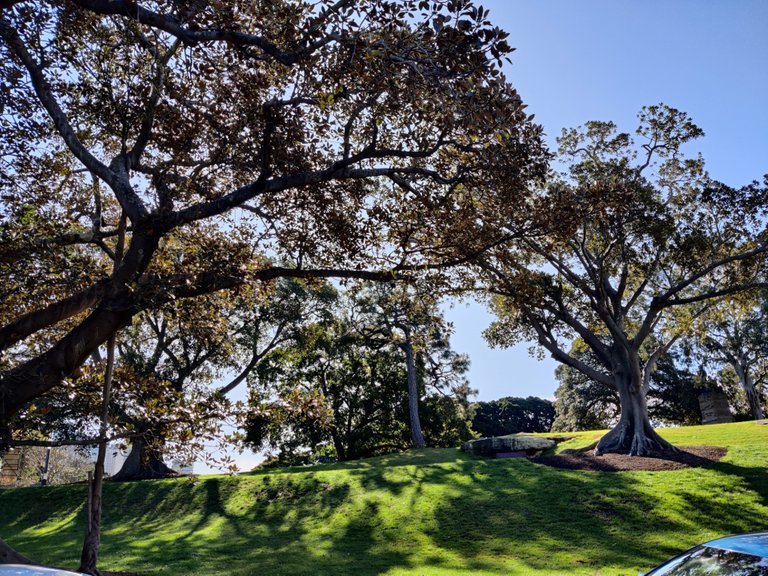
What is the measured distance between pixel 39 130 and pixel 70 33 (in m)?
1.79

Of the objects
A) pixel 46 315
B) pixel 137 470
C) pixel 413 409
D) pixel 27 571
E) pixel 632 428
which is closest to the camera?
pixel 27 571

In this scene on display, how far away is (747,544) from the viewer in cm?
445

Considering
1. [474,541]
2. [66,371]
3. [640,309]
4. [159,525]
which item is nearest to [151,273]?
[66,371]

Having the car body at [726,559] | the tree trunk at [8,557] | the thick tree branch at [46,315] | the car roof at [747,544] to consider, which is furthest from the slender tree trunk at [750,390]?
the tree trunk at [8,557]

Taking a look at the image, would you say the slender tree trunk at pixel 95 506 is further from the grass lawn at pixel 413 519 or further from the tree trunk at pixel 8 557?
the grass lawn at pixel 413 519

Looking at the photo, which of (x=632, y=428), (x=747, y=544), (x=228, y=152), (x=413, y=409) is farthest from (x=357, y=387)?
(x=747, y=544)

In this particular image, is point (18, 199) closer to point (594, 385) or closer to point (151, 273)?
point (151, 273)

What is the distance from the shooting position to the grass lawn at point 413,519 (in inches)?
414

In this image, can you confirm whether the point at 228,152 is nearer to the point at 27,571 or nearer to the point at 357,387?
the point at 27,571

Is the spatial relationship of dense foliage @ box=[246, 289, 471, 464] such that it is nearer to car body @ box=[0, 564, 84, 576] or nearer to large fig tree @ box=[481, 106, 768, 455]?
large fig tree @ box=[481, 106, 768, 455]

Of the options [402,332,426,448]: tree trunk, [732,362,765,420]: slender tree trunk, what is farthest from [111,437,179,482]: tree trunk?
[732,362,765,420]: slender tree trunk

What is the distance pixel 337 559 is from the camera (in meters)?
10.8

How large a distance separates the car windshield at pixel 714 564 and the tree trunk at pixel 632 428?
53.2 ft

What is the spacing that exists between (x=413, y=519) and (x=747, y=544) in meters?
10.3
